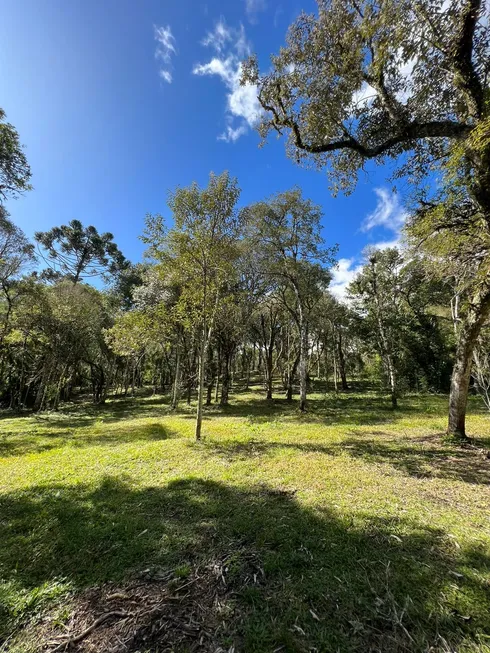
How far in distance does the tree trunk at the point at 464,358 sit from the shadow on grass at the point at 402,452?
70 cm

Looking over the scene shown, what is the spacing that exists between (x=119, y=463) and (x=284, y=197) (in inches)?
550

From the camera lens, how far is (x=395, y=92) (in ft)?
21.9

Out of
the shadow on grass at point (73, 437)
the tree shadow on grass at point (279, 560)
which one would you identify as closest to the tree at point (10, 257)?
the shadow on grass at point (73, 437)

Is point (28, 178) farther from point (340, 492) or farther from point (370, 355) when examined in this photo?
point (370, 355)

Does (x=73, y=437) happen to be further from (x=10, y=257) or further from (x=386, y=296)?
(x=386, y=296)

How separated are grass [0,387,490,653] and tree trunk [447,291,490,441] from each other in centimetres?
70

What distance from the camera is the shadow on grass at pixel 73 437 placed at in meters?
8.47

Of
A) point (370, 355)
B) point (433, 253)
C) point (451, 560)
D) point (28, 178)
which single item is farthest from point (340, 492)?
point (370, 355)

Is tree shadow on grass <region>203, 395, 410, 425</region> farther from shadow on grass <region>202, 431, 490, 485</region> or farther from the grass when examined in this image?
the grass

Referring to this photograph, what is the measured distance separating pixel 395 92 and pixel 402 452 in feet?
30.3

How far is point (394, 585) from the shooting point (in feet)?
8.48

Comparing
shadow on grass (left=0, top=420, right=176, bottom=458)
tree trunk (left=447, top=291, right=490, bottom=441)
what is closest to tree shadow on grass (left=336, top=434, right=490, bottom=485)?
tree trunk (left=447, top=291, right=490, bottom=441)

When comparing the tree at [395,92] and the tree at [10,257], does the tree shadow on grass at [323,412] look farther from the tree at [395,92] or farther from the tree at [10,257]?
the tree at [10,257]

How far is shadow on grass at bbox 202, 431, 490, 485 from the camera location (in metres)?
5.58
